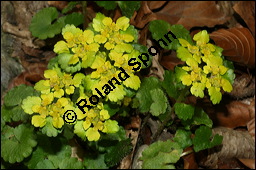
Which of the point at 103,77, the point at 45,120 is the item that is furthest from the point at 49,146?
the point at 103,77

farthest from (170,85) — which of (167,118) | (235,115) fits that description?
(235,115)

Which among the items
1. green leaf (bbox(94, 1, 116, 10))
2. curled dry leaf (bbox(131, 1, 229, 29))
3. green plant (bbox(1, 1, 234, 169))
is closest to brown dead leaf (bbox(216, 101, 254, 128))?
green plant (bbox(1, 1, 234, 169))

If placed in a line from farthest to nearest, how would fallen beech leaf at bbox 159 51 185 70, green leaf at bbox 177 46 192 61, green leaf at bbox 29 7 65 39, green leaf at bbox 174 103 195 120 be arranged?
fallen beech leaf at bbox 159 51 185 70
green leaf at bbox 29 7 65 39
green leaf at bbox 174 103 195 120
green leaf at bbox 177 46 192 61

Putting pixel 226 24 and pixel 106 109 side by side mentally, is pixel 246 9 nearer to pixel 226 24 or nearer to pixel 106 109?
pixel 226 24

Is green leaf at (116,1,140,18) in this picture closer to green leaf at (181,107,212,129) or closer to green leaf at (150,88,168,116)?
green leaf at (150,88,168,116)

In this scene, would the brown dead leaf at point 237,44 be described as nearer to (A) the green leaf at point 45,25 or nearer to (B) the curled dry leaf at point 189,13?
(B) the curled dry leaf at point 189,13

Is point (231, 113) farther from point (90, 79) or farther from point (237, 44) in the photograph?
point (90, 79)

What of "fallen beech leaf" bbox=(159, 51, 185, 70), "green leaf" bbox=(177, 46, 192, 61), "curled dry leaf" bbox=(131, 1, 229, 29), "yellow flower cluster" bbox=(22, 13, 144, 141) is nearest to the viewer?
"yellow flower cluster" bbox=(22, 13, 144, 141)
